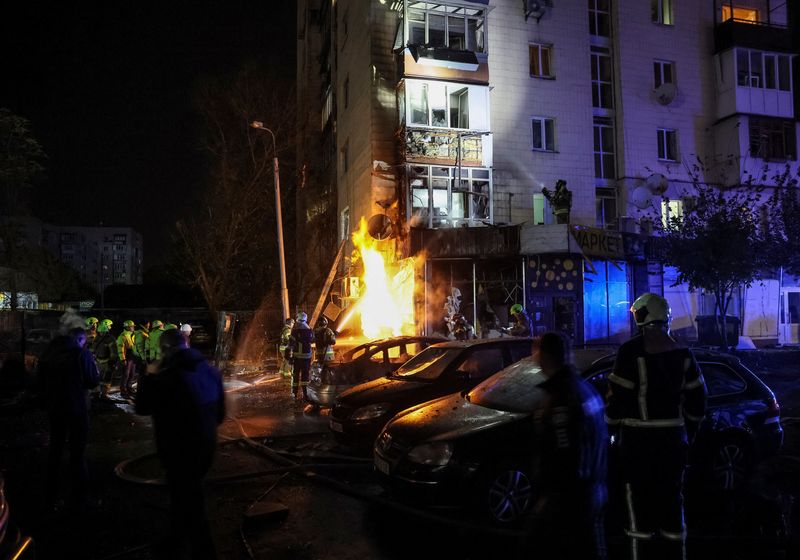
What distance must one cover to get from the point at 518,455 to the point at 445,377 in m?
2.72

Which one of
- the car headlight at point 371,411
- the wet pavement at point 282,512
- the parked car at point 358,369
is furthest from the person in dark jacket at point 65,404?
the parked car at point 358,369

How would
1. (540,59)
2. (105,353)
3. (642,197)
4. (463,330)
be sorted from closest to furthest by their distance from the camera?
1. (105,353)
2. (463,330)
3. (642,197)
4. (540,59)

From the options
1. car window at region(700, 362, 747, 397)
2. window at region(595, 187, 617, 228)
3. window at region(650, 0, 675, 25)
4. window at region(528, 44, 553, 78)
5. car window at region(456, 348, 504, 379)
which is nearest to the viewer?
car window at region(700, 362, 747, 397)

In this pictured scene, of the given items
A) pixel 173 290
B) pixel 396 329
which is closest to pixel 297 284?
pixel 396 329

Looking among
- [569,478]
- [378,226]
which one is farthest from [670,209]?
[569,478]

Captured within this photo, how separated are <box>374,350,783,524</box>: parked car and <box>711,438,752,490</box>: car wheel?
0.03 feet

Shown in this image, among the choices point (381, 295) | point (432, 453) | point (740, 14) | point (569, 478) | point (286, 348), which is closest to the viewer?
point (569, 478)

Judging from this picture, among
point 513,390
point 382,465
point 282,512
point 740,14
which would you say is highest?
point 740,14

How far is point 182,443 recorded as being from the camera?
13.8ft

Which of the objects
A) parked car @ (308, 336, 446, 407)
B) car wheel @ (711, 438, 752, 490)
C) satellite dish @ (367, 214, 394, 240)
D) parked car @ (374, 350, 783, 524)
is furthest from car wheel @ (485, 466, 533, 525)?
satellite dish @ (367, 214, 394, 240)

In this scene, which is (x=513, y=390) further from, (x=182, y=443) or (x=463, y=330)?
(x=463, y=330)

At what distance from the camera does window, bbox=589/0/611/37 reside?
24.5 meters

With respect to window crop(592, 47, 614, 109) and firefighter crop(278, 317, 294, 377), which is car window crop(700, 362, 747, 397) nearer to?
firefighter crop(278, 317, 294, 377)

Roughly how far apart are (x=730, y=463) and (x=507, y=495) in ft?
8.32
